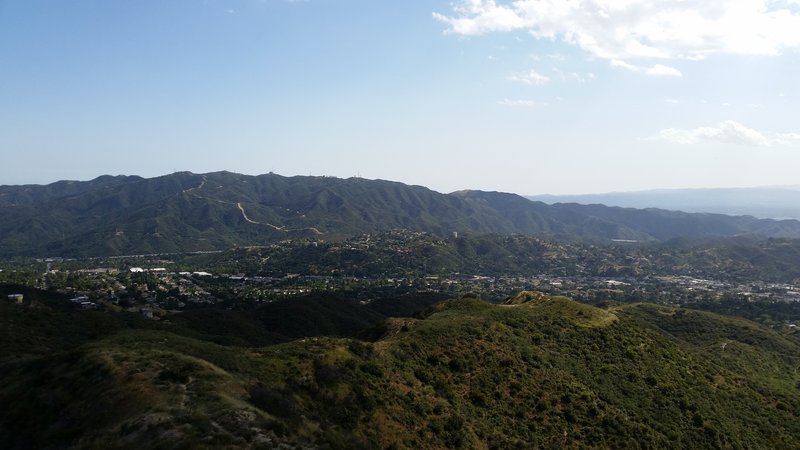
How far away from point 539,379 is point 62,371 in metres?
37.9

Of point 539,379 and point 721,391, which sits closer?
point 539,379

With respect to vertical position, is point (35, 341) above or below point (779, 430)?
above

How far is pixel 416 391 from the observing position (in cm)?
3844

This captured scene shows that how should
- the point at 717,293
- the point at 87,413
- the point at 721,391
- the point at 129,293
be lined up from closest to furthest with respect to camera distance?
1. the point at 87,413
2. the point at 721,391
3. the point at 129,293
4. the point at 717,293

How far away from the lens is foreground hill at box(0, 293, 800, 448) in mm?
25234

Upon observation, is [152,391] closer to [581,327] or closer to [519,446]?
[519,446]

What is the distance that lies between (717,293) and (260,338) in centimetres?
18281

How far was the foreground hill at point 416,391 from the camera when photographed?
25.2 meters

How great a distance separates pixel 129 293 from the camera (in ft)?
457

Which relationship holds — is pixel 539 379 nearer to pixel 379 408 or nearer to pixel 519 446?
pixel 519 446

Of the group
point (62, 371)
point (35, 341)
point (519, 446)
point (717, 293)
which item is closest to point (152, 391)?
point (62, 371)

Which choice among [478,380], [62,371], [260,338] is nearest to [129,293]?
[260,338]

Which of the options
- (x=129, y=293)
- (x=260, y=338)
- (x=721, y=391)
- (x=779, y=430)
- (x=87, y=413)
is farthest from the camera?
(x=129, y=293)

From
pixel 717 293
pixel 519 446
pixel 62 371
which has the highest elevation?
pixel 62 371
